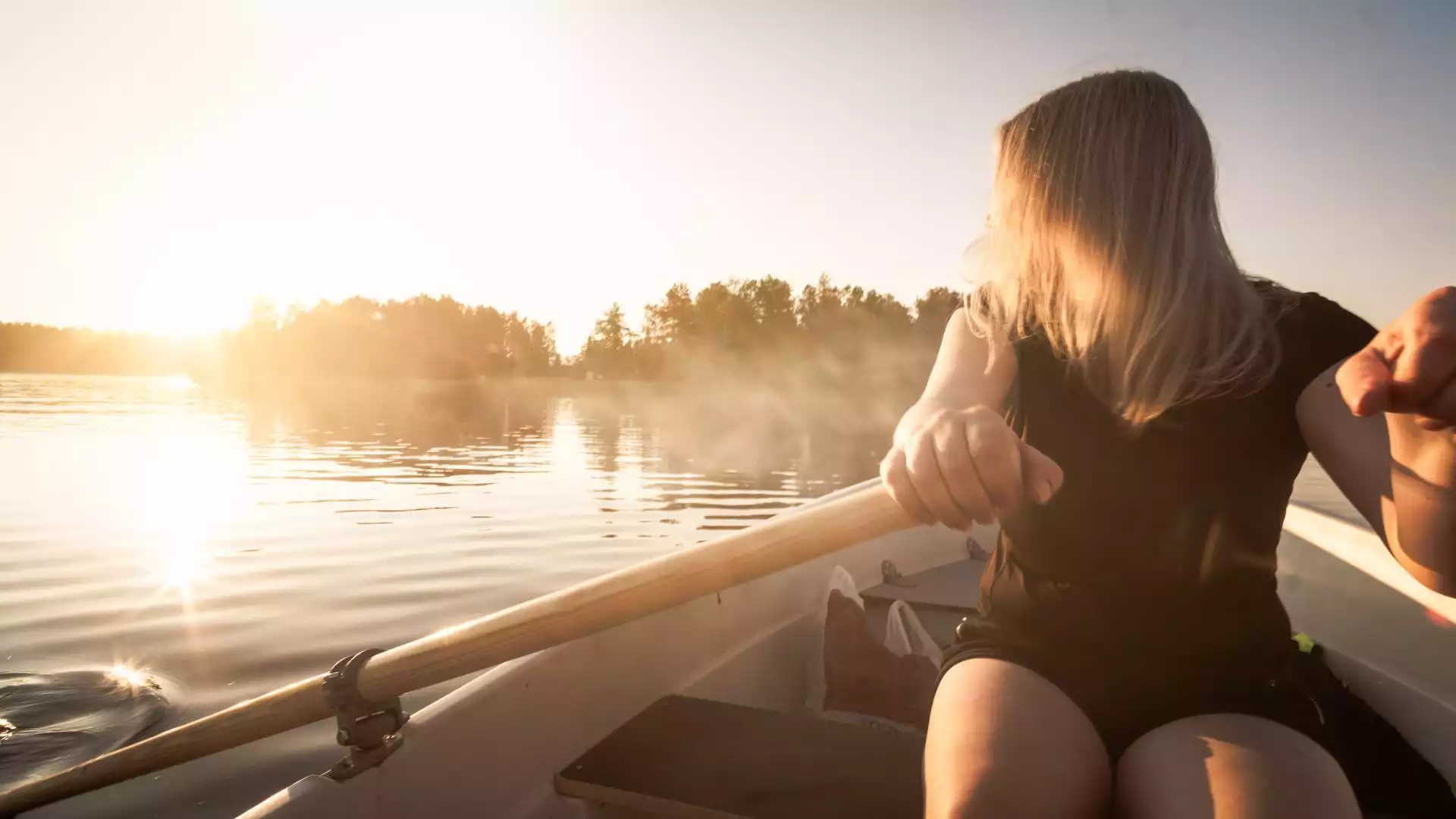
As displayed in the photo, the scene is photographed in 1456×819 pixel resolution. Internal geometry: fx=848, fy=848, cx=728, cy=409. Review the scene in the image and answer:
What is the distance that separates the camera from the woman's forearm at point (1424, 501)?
1173 millimetres

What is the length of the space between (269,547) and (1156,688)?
887 cm

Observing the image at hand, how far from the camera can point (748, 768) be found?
2.07 m

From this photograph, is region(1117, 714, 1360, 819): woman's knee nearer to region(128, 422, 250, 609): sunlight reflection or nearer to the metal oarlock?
the metal oarlock

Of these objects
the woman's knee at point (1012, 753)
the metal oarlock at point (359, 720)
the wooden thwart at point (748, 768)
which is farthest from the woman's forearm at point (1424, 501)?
the metal oarlock at point (359, 720)

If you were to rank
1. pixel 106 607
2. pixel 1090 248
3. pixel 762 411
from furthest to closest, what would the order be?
1. pixel 762 411
2. pixel 106 607
3. pixel 1090 248

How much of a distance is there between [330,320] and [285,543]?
3648 inches

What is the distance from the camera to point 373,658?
1907 mm

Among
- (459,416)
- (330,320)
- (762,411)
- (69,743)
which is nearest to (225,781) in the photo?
(69,743)

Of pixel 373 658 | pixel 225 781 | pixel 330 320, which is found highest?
pixel 330 320

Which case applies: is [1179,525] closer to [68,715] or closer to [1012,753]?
[1012,753]

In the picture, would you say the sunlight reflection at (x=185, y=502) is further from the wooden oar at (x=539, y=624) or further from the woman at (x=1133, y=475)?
the woman at (x=1133, y=475)

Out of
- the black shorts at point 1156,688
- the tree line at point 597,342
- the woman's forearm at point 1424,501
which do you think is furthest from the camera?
the tree line at point 597,342

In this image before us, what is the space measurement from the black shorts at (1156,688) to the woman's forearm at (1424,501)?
282 millimetres

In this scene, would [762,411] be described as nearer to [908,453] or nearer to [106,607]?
[106,607]
